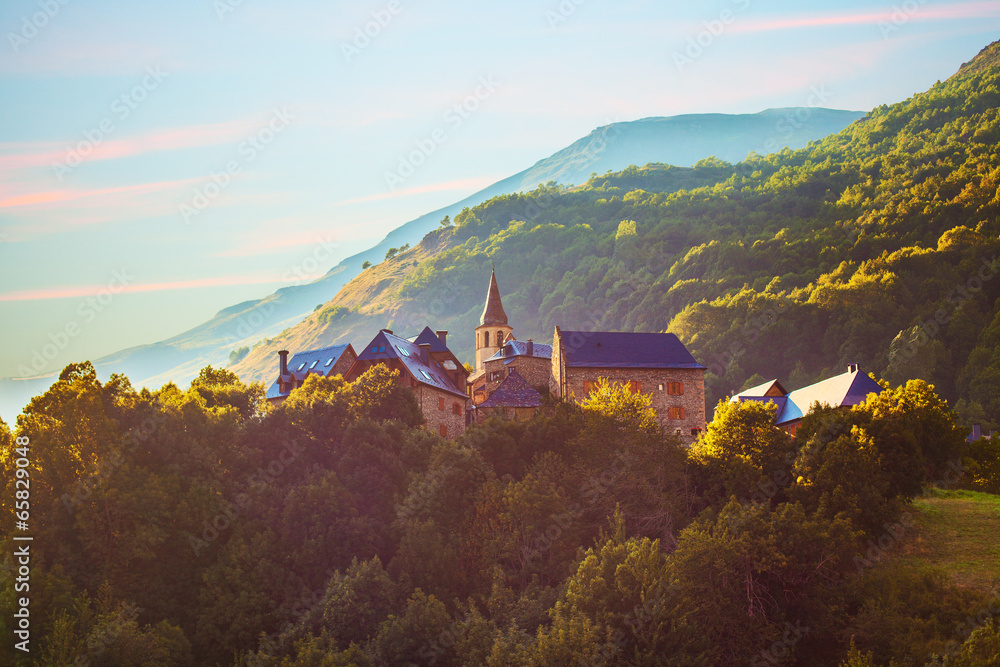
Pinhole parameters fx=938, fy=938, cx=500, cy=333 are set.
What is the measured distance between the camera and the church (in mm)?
72438

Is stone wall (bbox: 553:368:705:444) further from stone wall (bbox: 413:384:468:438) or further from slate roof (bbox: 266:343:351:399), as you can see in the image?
slate roof (bbox: 266:343:351:399)

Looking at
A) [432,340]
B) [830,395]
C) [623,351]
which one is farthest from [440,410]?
[830,395]

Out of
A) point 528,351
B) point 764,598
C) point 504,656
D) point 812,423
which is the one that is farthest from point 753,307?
point 504,656

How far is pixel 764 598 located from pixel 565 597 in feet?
36.1

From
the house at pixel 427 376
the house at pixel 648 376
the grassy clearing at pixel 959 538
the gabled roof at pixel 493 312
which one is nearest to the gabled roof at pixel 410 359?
the house at pixel 427 376

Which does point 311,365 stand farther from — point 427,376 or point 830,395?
point 830,395

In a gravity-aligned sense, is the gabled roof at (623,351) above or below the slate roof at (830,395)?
above

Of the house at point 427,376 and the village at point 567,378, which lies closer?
the village at point 567,378

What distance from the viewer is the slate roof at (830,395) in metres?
70.4

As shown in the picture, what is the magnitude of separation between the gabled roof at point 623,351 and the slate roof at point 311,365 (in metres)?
19.0

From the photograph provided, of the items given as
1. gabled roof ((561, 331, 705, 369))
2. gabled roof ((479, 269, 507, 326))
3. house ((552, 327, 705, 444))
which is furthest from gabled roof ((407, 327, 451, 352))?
house ((552, 327, 705, 444))

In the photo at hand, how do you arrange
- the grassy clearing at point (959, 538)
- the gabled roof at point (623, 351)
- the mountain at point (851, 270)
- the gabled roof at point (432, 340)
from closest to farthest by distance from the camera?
1. the grassy clearing at point (959, 538)
2. the gabled roof at point (623, 351)
3. the gabled roof at point (432, 340)
4. the mountain at point (851, 270)

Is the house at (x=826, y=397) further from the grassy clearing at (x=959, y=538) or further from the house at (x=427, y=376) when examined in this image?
the house at (x=427, y=376)

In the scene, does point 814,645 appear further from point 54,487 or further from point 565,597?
point 54,487
